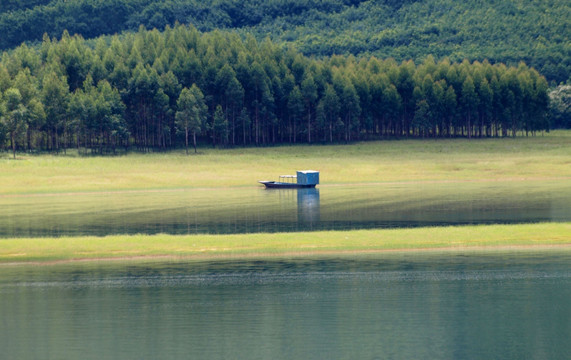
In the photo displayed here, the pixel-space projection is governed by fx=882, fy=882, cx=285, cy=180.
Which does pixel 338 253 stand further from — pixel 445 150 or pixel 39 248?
pixel 445 150

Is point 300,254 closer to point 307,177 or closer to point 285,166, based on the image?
point 307,177

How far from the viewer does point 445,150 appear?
516 ft

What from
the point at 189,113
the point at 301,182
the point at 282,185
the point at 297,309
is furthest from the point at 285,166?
the point at 297,309

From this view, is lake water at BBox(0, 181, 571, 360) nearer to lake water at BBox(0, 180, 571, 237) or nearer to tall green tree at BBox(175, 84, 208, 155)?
lake water at BBox(0, 180, 571, 237)

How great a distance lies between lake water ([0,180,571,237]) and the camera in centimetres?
6147

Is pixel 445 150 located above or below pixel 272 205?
above

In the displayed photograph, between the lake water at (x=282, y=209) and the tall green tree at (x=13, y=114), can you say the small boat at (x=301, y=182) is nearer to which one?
the lake water at (x=282, y=209)

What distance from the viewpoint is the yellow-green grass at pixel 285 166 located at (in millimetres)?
108062

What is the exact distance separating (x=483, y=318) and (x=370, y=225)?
25.6 meters

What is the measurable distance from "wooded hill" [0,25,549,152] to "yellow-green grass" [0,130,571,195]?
33.0ft

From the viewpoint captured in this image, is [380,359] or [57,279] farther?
[57,279]

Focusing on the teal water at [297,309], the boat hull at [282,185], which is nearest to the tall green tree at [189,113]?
the boat hull at [282,185]

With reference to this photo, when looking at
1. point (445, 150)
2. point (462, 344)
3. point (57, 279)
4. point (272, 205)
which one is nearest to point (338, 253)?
point (57, 279)

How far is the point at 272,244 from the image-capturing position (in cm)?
5194
